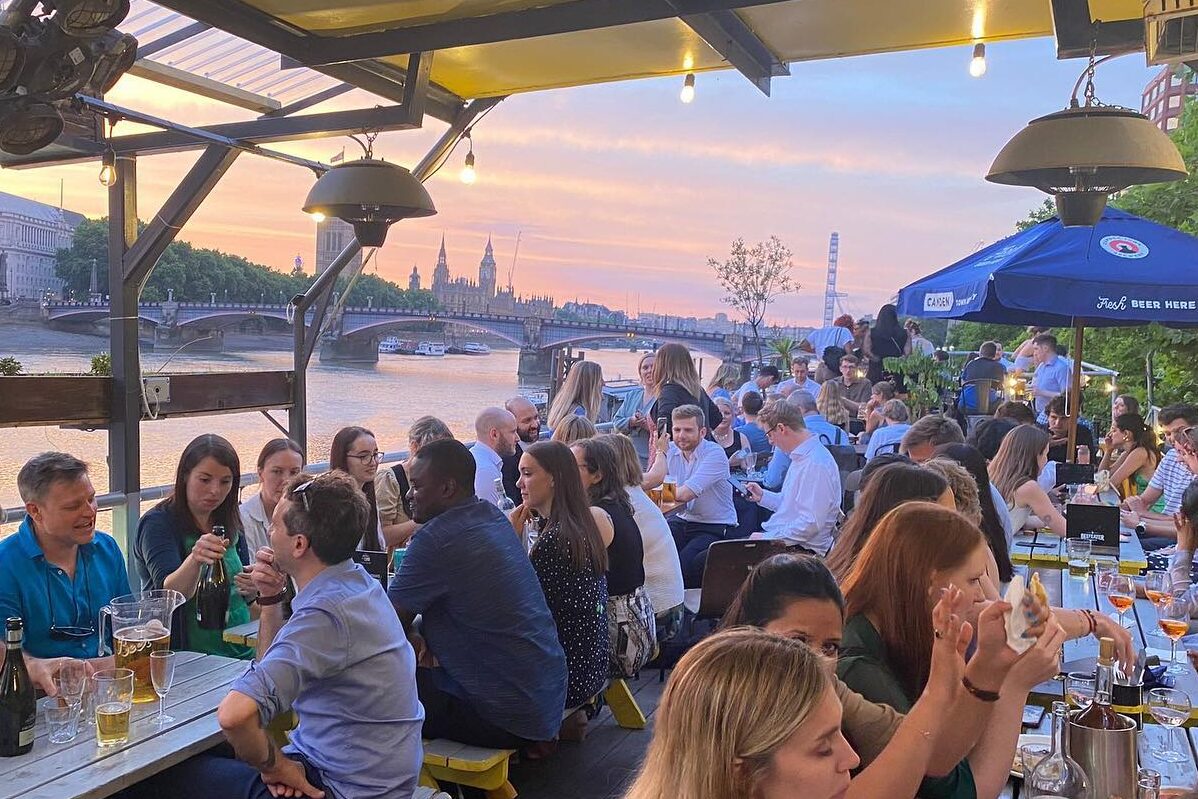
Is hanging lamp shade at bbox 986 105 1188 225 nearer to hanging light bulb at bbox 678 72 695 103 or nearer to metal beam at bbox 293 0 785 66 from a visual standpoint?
metal beam at bbox 293 0 785 66

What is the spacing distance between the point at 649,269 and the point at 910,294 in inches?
722

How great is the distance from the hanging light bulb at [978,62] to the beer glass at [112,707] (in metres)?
3.43

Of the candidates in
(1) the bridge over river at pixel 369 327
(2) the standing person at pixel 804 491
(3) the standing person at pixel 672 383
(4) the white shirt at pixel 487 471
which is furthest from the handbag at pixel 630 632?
(1) the bridge over river at pixel 369 327

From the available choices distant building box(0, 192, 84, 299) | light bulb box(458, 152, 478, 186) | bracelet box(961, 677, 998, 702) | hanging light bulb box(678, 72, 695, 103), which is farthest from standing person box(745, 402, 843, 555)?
distant building box(0, 192, 84, 299)

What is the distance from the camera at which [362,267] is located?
659 centimetres

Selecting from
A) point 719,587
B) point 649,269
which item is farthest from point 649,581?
point 649,269

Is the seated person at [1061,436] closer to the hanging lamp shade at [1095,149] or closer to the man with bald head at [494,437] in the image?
the man with bald head at [494,437]

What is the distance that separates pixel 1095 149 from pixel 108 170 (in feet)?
16.3

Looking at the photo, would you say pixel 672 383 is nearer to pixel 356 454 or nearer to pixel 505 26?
pixel 356 454

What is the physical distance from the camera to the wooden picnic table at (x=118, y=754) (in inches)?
77.8

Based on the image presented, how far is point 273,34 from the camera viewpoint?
11.3 feet

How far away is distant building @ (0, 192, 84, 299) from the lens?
598 cm

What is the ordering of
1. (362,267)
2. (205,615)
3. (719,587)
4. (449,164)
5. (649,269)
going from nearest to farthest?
(205,615) < (719,587) < (449,164) < (362,267) < (649,269)

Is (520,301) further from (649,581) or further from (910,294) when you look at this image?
(649,581)
